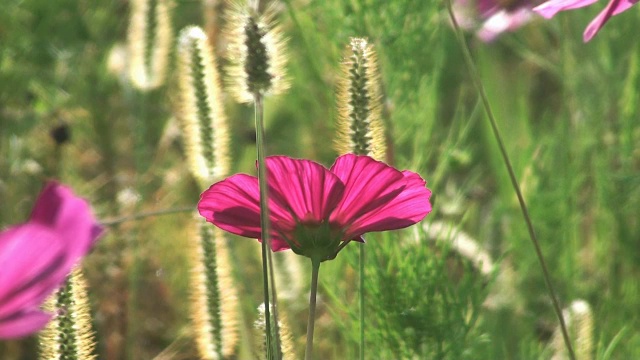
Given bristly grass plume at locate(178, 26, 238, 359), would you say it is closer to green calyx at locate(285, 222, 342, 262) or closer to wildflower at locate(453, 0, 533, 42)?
green calyx at locate(285, 222, 342, 262)

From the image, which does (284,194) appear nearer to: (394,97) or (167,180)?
(394,97)

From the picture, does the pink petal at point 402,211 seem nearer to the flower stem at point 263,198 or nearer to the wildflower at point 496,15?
the flower stem at point 263,198

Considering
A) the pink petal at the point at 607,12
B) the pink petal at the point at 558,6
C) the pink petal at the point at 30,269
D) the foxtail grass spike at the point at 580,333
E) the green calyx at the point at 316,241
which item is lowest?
the foxtail grass spike at the point at 580,333

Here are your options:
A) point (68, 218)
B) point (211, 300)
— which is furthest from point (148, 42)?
point (68, 218)

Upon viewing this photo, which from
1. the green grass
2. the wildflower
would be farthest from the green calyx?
the wildflower

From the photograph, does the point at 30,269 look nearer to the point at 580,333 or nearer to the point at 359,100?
the point at 359,100

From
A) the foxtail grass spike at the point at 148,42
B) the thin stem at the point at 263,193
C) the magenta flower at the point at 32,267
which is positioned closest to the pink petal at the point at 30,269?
the magenta flower at the point at 32,267

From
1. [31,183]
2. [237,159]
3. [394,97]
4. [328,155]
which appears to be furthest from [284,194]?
[237,159]
